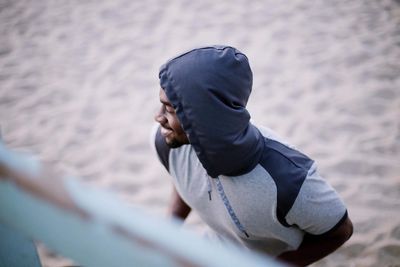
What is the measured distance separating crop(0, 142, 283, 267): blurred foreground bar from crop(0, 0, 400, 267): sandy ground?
219cm

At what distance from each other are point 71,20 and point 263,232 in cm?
452

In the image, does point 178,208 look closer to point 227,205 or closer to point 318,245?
point 227,205

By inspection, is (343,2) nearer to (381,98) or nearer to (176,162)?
(381,98)

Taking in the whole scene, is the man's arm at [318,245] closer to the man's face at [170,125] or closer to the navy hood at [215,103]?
the navy hood at [215,103]

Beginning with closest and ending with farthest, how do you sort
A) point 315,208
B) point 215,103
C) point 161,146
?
1. point 215,103
2. point 315,208
3. point 161,146

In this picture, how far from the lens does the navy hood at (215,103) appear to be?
1164 mm

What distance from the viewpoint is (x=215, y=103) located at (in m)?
1.15

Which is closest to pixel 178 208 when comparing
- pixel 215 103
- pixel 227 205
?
pixel 227 205

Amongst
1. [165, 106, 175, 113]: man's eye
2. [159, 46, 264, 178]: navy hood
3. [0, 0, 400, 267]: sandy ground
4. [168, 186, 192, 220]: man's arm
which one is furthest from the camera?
[0, 0, 400, 267]: sandy ground

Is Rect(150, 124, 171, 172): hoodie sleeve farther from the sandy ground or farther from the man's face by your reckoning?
the sandy ground

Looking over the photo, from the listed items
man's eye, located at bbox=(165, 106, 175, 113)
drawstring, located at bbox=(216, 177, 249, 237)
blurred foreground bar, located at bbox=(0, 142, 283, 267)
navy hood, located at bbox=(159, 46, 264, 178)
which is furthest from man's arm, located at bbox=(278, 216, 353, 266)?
blurred foreground bar, located at bbox=(0, 142, 283, 267)

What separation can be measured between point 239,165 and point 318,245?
44 centimetres

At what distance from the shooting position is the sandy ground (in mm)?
2928

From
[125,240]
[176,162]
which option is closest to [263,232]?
[176,162]
